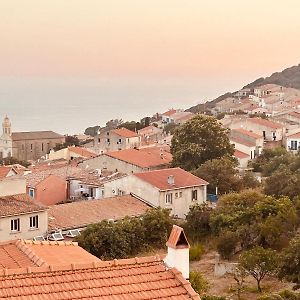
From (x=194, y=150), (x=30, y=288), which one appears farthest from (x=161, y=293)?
(x=194, y=150)

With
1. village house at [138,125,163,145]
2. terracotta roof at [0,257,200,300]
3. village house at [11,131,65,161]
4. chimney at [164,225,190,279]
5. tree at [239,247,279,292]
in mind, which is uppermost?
chimney at [164,225,190,279]

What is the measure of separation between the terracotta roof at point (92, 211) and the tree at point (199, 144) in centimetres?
962

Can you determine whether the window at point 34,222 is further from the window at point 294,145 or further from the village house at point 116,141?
the village house at point 116,141

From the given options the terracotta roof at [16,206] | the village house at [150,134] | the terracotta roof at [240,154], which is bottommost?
the village house at [150,134]

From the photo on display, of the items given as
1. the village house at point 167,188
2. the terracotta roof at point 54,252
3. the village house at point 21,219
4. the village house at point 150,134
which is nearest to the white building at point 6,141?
the village house at point 150,134

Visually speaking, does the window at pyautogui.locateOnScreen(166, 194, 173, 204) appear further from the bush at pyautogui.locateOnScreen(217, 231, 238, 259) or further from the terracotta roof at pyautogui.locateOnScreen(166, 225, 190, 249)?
the terracotta roof at pyautogui.locateOnScreen(166, 225, 190, 249)

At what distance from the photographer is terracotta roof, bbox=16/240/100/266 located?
10.1 m

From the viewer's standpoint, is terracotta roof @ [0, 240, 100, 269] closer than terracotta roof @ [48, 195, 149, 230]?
Yes

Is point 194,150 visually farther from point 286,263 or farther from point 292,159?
point 286,263

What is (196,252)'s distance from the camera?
24578mm

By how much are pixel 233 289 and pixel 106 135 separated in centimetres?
4259

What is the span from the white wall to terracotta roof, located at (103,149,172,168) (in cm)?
1423

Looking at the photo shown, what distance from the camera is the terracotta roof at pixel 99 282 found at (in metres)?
7.55

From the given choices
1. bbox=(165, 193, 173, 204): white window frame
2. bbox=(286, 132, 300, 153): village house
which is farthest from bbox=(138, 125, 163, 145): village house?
bbox=(165, 193, 173, 204): white window frame
